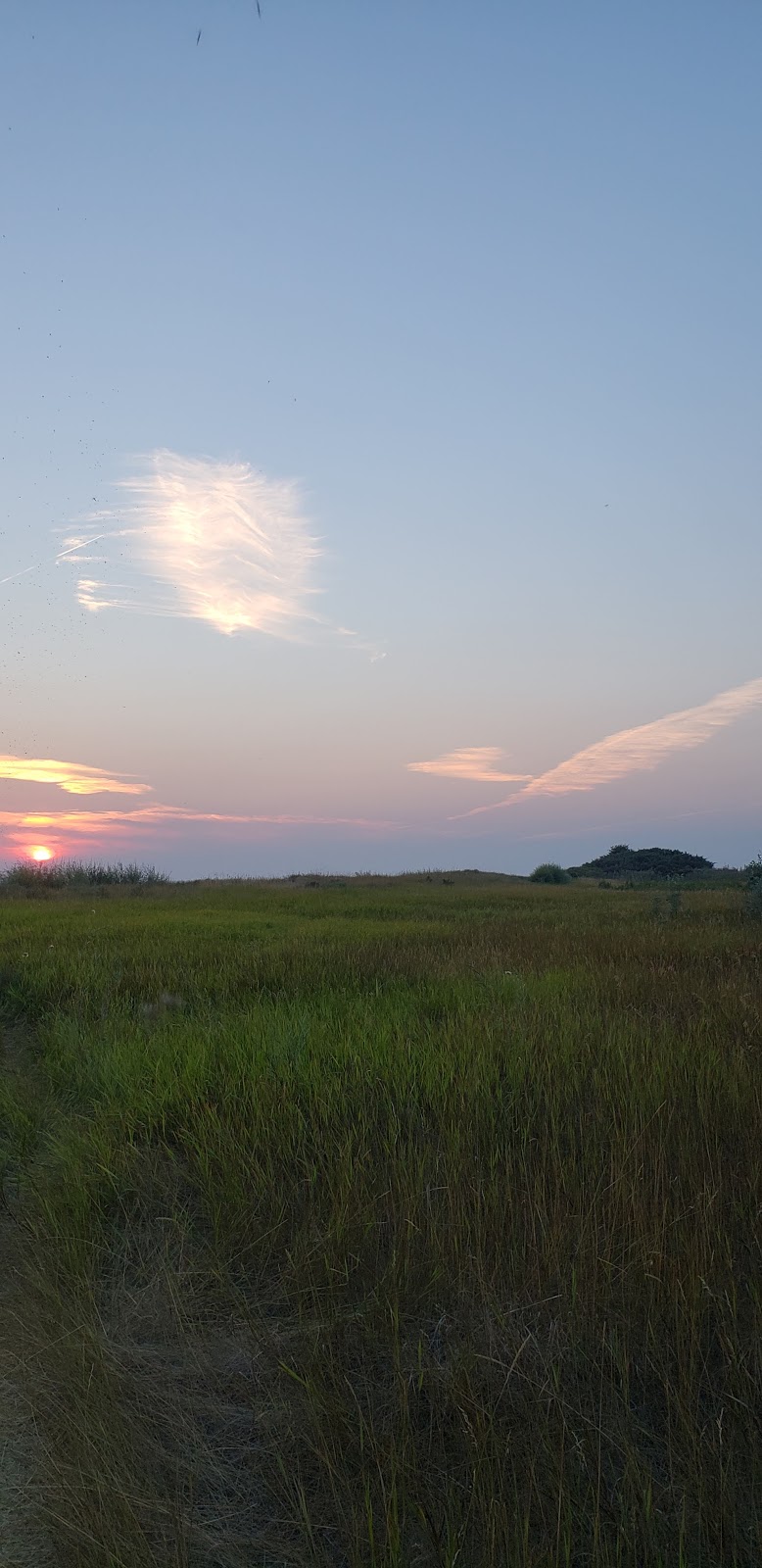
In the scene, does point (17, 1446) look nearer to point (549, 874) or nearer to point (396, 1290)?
point (396, 1290)

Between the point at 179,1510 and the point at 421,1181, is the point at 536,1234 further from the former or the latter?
the point at 179,1510

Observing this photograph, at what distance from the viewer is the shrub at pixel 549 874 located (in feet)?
135

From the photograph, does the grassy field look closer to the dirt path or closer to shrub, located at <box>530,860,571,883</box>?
the dirt path

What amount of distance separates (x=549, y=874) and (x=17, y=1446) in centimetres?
4042

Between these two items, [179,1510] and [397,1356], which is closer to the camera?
[179,1510]

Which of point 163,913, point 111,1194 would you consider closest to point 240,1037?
point 111,1194

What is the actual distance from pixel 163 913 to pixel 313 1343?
16705 mm

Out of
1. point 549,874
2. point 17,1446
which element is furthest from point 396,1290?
point 549,874

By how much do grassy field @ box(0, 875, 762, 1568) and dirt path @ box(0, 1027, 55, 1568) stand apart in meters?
0.05

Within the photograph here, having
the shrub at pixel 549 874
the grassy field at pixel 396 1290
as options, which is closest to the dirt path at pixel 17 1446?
the grassy field at pixel 396 1290

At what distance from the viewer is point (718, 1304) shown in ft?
9.05

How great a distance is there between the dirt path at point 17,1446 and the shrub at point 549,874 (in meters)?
38.6

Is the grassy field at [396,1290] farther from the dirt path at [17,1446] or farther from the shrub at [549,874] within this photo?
the shrub at [549,874]

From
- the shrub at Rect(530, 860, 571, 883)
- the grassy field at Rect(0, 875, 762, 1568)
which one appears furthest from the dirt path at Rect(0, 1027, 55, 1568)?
the shrub at Rect(530, 860, 571, 883)
